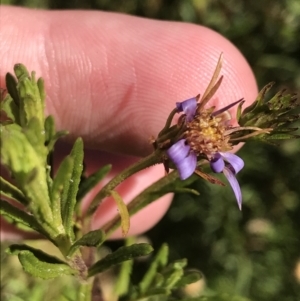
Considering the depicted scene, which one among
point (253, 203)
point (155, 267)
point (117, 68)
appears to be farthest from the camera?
point (253, 203)

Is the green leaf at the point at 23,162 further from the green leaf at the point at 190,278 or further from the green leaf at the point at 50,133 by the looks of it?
the green leaf at the point at 190,278

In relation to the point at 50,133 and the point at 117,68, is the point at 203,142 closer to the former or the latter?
the point at 50,133

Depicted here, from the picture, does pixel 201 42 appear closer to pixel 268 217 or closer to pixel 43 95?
pixel 43 95

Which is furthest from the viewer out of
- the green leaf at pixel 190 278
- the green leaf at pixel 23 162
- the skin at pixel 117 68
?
the skin at pixel 117 68

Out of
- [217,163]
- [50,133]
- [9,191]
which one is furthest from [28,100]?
[217,163]

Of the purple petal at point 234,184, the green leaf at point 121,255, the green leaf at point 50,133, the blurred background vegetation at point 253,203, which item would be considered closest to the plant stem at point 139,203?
the green leaf at point 121,255
